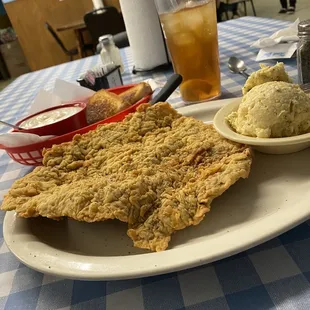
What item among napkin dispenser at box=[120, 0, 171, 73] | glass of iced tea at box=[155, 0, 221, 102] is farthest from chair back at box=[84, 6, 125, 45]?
glass of iced tea at box=[155, 0, 221, 102]

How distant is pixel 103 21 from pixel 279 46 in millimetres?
4124

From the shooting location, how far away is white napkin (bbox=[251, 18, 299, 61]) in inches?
52.9

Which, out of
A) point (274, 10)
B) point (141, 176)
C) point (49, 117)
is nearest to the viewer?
point (141, 176)

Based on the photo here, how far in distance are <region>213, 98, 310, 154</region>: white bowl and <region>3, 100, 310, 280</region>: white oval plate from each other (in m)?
0.02

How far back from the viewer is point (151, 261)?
452 millimetres

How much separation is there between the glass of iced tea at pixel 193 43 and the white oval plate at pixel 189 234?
0.51 m

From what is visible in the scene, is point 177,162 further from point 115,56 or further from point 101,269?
point 115,56

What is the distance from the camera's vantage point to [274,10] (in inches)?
289

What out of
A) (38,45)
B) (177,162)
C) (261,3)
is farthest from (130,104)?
(261,3)

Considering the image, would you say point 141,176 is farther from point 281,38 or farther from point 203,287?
point 281,38

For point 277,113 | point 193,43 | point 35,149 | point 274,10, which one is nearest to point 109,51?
point 193,43

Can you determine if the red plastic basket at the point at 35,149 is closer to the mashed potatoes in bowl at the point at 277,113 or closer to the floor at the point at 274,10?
the mashed potatoes in bowl at the point at 277,113

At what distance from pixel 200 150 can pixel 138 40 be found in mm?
1023

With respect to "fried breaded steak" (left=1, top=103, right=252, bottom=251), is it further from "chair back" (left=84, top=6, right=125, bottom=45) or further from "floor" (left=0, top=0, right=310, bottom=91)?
"floor" (left=0, top=0, right=310, bottom=91)
